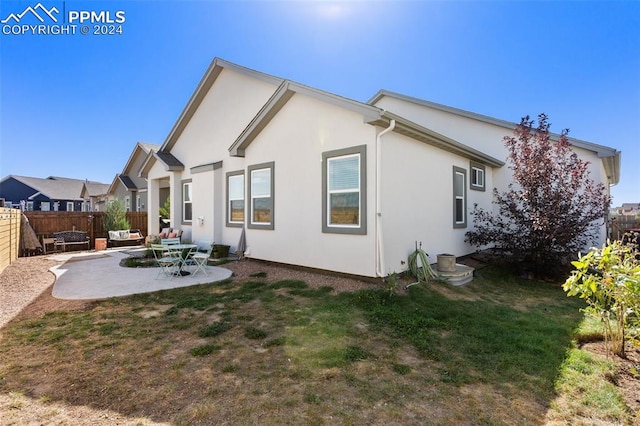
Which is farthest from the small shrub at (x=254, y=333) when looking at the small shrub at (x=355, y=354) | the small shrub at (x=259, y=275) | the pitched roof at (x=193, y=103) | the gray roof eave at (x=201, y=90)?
the pitched roof at (x=193, y=103)

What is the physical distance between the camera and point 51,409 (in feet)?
8.83

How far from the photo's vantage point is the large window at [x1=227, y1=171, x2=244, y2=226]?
10.4m

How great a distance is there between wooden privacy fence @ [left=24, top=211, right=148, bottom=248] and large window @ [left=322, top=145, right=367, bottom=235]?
1427cm

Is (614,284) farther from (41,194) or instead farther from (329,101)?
(41,194)

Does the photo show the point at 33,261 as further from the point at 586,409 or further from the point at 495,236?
the point at 495,236

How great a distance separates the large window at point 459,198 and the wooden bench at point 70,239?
659 inches

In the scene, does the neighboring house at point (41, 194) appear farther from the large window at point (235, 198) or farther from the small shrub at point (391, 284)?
the small shrub at point (391, 284)

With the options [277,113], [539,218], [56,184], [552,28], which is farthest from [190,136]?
[56,184]

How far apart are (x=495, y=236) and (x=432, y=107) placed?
6.96 m

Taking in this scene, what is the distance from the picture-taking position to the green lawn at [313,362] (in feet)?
8.92

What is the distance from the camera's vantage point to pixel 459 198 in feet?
32.3

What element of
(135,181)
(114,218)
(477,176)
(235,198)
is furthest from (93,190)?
(477,176)

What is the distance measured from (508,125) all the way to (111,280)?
1424 centimetres

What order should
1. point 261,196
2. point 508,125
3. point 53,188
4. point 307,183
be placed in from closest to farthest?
point 307,183 → point 261,196 → point 508,125 → point 53,188
